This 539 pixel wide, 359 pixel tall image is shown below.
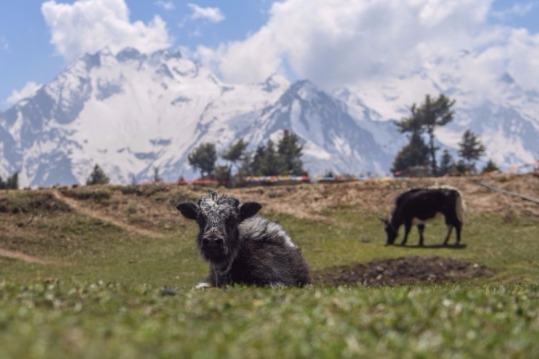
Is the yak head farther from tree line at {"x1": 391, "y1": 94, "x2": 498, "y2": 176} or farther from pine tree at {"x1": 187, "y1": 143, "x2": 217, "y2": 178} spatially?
pine tree at {"x1": 187, "y1": 143, "x2": 217, "y2": 178}

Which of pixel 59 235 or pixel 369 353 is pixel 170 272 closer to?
pixel 59 235

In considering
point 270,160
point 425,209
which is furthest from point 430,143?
point 425,209

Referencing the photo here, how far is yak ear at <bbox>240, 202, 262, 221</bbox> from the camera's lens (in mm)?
16609

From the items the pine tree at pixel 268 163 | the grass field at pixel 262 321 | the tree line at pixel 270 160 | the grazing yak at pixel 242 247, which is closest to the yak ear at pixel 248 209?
the grazing yak at pixel 242 247

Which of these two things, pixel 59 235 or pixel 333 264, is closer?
pixel 333 264

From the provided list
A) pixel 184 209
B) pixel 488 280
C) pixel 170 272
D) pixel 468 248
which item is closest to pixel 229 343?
pixel 184 209

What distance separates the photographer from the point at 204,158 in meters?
149

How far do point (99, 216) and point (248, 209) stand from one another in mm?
37313

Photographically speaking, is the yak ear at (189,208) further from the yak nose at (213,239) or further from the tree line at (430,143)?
the tree line at (430,143)

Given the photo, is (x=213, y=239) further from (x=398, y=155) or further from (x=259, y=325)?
(x=398, y=155)

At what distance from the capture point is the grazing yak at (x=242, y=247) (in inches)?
590

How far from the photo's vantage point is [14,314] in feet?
24.5

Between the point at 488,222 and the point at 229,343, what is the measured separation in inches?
1913

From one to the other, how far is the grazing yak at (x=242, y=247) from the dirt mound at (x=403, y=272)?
16.9 meters
